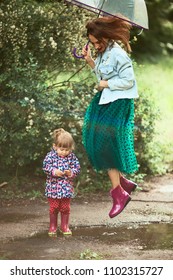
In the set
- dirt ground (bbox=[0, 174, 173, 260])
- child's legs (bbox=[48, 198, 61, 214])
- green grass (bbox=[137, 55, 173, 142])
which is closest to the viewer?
dirt ground (bbox=[0, 174, 173, 260])

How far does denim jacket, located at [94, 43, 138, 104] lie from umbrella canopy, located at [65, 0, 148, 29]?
0.82 ft

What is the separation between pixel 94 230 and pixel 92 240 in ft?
1.13

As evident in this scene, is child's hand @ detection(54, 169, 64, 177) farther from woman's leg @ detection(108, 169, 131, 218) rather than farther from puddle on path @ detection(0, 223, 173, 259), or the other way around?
puddle on path @ detection(0, 223, 173, 259)

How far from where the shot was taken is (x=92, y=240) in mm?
6516

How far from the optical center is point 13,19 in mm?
8422

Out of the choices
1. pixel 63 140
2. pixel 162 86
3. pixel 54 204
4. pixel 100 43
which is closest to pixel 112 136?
pixel 63 140

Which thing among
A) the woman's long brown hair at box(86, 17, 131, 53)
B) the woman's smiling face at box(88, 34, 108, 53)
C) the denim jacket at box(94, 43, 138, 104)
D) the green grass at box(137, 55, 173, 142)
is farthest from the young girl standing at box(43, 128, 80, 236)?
the green grass at box(137, 55, 173, 142)

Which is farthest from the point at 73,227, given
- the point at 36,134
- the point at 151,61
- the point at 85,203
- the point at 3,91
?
the point at 151,61

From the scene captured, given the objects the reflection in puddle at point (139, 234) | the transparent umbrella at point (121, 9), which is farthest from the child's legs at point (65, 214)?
the transparent umbrella at point (121, 9)

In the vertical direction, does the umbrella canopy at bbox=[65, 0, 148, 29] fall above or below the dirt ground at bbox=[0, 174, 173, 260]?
above

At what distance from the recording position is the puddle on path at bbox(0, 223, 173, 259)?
615 centimetres

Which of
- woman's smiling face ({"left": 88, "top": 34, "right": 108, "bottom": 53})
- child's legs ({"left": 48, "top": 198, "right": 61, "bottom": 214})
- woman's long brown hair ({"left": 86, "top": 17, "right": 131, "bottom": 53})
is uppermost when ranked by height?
woman's long brown hair ({"left": 86, "top": 17, "right": 131, "bottom": 53})
